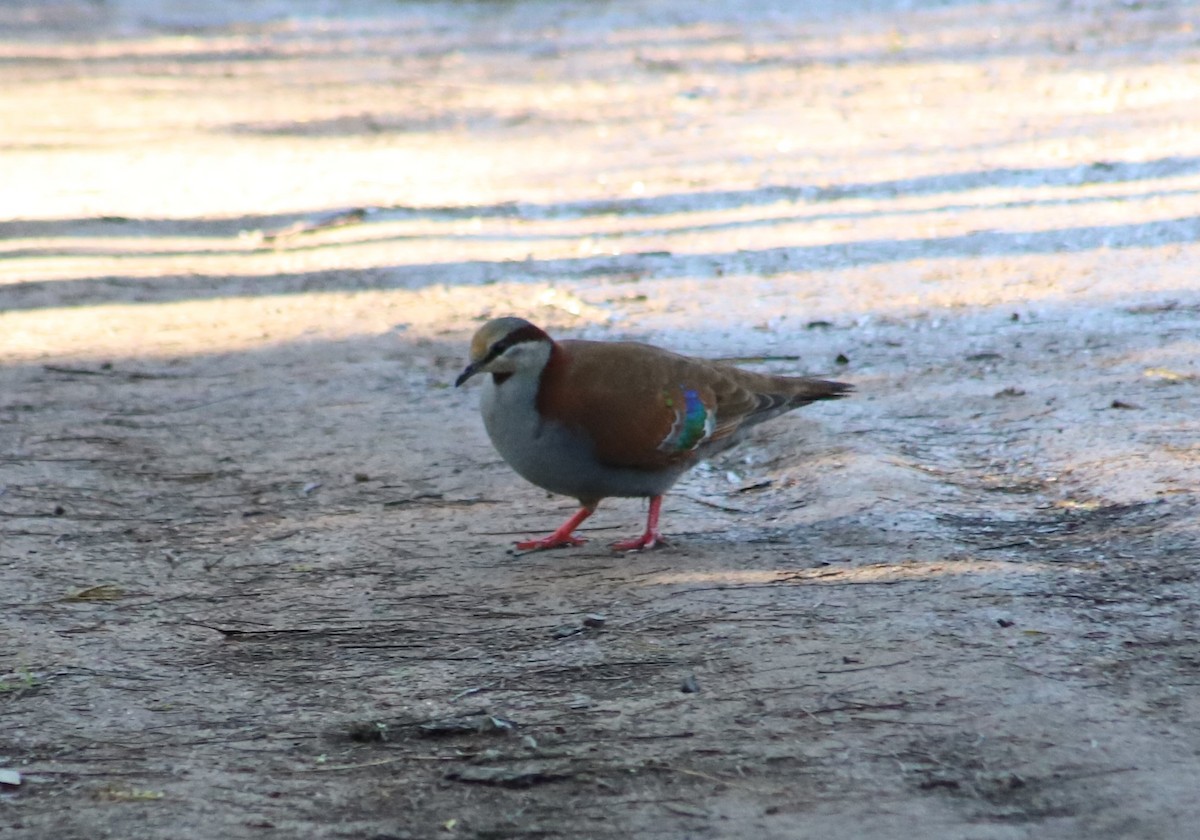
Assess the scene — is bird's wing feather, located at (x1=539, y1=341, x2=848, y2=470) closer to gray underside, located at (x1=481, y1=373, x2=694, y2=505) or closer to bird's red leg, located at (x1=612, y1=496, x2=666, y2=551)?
gray underside, located at (x1=481, y1=373, x2=694, y2=505)

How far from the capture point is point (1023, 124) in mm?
11859

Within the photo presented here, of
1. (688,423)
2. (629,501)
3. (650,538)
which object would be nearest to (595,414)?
(688,423)

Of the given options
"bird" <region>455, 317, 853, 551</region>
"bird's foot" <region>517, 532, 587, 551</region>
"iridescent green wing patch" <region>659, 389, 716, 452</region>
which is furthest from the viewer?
"bird's foot" <region>517, 532, 587, 551</region>

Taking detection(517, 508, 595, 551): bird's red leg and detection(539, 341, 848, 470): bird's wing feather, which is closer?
detection(539, 341, 848, 470): bird's wing feather

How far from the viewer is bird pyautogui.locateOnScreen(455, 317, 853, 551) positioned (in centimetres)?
477

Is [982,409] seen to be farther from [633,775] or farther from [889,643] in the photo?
[633,775]

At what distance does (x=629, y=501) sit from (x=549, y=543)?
0.87m

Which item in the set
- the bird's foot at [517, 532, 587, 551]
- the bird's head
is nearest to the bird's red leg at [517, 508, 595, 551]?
the bird's foot at [517, 532, 587, 551]

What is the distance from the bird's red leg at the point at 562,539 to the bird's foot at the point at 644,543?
0.16 m

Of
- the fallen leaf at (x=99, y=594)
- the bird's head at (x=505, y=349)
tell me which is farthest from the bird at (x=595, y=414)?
the fallen leaf at (x=99, y=594)

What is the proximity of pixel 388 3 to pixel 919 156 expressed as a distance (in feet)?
45.8

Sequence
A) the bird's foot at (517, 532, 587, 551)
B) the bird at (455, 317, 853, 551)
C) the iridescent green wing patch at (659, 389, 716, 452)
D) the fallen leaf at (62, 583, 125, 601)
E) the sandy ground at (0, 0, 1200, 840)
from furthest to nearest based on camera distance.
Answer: the bird's foot at (517, 532, 587, 551)
the iridescent green wing patch at (659, 389, 716, 452)
the bird at (455, 317, 853, 551)
the fallen leaf at (62, 583, 125, 601)
the sandy ground at (0, 0, 1200, 840)

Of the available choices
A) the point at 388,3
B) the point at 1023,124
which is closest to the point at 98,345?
the point at 1023,124

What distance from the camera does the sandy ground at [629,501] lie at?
→ 351 centimetres
